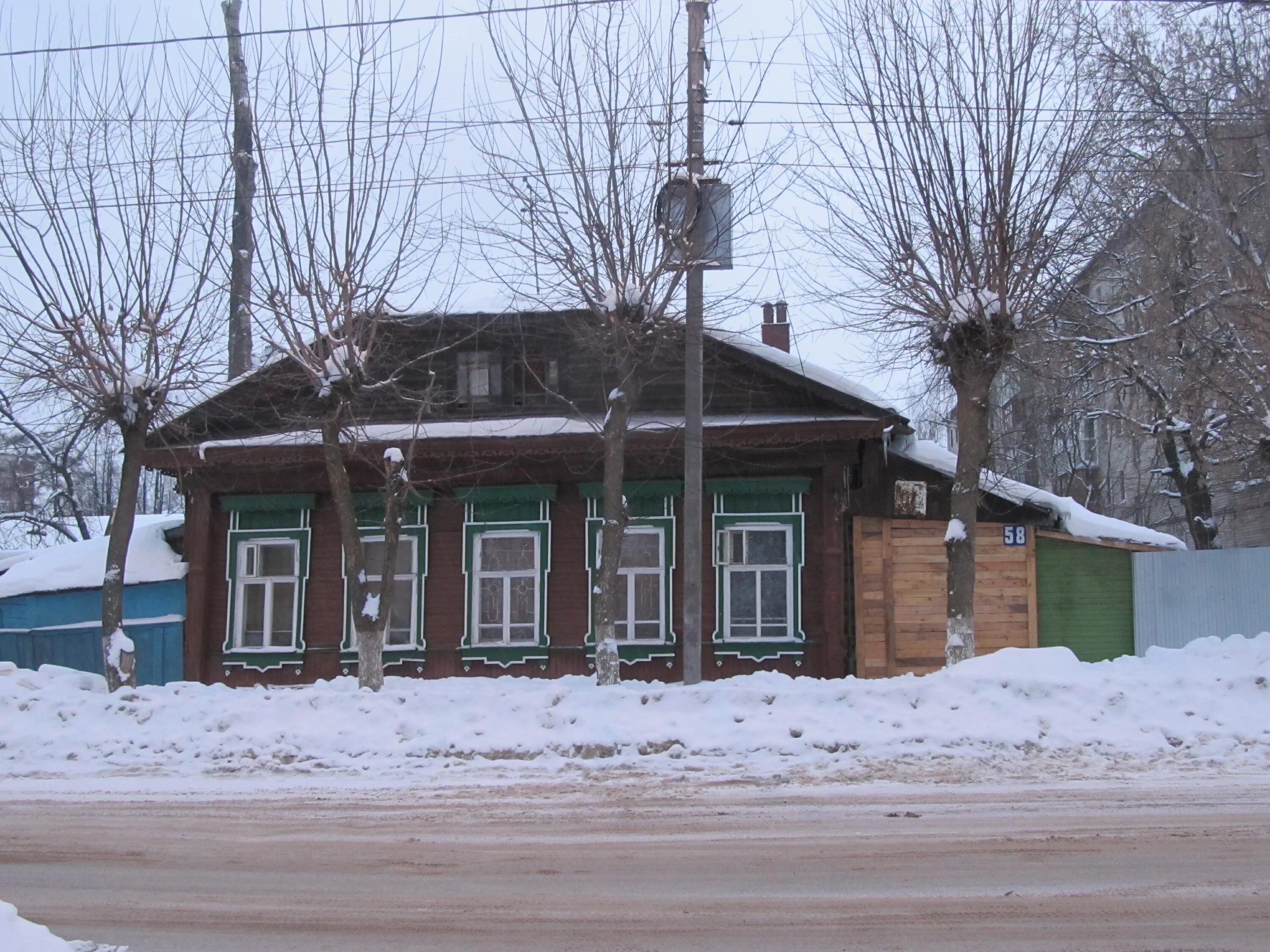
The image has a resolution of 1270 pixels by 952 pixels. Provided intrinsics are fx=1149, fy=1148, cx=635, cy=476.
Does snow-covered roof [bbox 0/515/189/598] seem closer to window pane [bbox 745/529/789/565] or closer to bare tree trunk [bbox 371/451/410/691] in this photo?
bare tree trunk [bbox 371/451/410/691]

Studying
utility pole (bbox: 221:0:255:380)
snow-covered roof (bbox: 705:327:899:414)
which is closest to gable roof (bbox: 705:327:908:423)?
snow-covered roof (bbox: 705:327:899:414)

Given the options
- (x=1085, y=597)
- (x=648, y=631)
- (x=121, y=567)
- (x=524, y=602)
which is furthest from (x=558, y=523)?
(x=1085, y=597)

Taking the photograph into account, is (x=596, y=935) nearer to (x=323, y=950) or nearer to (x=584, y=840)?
(x=323, y=950)

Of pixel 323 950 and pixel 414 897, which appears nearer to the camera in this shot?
pixel 323 950

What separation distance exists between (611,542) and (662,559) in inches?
127

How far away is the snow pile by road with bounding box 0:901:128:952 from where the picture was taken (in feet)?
15.1

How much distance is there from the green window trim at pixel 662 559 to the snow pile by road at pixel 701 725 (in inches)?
149

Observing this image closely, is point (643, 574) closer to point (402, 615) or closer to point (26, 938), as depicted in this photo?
point (402, 615)

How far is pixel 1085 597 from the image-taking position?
15.4 metres

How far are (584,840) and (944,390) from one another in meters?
11.1

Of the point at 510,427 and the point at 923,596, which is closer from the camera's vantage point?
the point at 923,596

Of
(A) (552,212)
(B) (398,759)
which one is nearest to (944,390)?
(A) (552,212)

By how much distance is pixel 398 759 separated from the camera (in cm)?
1004

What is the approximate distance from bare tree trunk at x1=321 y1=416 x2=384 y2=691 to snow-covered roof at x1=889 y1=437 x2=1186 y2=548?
739 centimetres
